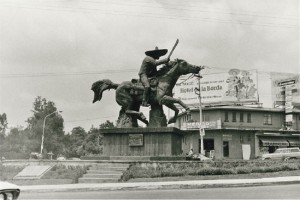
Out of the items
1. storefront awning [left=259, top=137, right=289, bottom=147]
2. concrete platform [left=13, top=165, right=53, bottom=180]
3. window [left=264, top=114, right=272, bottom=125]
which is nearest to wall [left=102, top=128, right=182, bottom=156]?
concrete platform [left=13, top=165, right=53, bottom=180]

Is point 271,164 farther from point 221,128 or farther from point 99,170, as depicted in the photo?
point 221,128

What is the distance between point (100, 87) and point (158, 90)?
3601mm

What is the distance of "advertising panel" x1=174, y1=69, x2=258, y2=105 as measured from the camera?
54875 millimetres

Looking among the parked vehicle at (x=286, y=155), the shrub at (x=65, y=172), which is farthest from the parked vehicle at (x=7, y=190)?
the parked vehicle at (x=286, y=155)

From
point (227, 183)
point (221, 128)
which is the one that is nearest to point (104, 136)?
point (227, 183)

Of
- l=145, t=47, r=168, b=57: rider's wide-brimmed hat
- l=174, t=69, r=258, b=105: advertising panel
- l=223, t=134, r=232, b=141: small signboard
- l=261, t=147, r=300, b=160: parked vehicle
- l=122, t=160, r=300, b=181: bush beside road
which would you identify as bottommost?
l=122, t=160, r=300, b=181: bush beside road

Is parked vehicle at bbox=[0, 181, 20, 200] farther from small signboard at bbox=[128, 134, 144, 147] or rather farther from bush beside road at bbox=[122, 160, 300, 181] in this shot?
small signboard at bbox=[128, 134, 144, 147]

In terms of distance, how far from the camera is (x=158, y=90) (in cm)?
1925

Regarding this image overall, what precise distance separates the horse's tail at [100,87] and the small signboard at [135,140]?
3215 mm

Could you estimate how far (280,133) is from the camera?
56125 mm

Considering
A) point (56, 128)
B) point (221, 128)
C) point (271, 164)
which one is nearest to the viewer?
point (271, 164)

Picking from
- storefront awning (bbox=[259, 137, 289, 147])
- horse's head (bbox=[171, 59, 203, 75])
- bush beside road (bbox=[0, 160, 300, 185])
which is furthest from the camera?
storefront awning (bbox=[259, 137, 289, 147])

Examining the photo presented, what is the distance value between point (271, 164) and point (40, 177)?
10.6 metres

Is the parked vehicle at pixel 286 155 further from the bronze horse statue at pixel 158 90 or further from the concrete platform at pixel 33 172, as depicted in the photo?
the concrete platform at pixel 33 172
